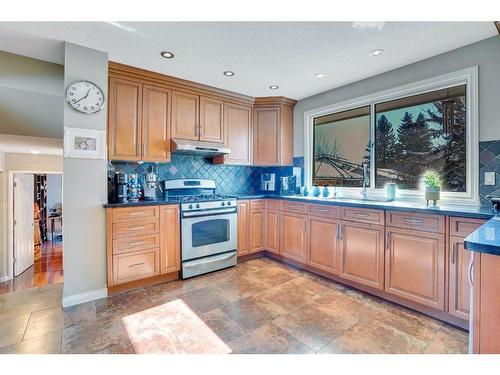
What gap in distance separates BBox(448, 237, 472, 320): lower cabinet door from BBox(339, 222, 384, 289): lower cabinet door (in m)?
0.52

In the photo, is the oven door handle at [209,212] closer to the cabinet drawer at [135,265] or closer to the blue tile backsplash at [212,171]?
the cabinet drawer at [135,265]

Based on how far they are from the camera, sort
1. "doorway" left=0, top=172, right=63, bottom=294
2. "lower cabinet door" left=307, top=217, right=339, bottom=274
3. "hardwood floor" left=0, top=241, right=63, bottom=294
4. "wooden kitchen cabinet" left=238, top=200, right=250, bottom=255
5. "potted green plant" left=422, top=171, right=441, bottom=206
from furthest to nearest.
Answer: "doorway" left=0, top=172, right=63, bottom=294 → "hardwood floor" left=0, top=241, right=63, bottom=294 → "wooden kitchen cabinet" left=238, top=200, right=250, bottom=255 → "lower cabinet door" left=307, top=217, right=339, bottom=274 → "potted green plant" left=422, top=171, right=441, bottom=206

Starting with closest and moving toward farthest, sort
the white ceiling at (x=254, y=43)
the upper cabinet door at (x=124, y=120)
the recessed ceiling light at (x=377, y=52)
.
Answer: the white ceiling at (x=254, y=43)
the recessed ceiling light at (x=377, y=52)
the upper cabinet door at (x=124, y=120)

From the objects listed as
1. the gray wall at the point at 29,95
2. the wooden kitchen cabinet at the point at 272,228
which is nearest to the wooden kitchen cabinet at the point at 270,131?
the wooden kitchen cabinet at the point at 272,228

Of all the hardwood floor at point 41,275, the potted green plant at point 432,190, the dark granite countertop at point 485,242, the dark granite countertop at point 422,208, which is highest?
the potted green plant at point 432,190

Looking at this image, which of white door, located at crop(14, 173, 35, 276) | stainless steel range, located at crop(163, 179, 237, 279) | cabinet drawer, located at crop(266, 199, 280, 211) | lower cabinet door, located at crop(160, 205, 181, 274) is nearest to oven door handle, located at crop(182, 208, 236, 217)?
stainless steel range, located at crop(163, 179, 237, 279)

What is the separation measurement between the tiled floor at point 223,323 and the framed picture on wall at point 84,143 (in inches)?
55.6

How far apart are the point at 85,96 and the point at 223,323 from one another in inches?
95.1

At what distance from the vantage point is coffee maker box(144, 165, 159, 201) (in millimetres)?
2914

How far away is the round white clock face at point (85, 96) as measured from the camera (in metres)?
2.25

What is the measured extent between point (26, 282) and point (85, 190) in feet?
13.5

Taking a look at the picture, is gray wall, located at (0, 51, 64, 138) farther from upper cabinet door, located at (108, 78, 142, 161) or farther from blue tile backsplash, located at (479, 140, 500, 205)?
blue tile backsplash, located at (479, 140, 500, 205)

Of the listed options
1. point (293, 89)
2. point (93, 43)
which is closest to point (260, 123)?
point (293, 89)
